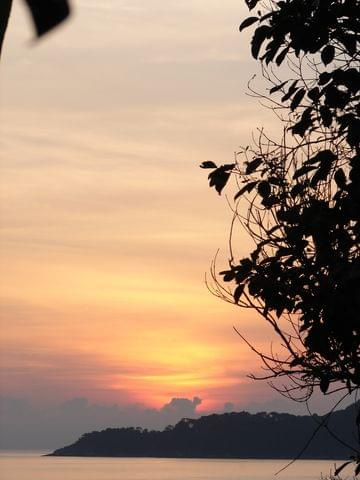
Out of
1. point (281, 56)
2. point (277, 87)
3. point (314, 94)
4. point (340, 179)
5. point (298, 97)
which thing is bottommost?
point (340, 179)

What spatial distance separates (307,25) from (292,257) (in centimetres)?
232

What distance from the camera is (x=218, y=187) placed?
8516 mm

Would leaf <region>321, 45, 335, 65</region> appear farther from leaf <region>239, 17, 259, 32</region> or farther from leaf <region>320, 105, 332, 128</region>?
leaf <region>239, 17, 259, 32</region>

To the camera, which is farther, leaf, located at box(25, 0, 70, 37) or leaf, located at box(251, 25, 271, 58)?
leaf, located at box(251, 25, 271, 58)

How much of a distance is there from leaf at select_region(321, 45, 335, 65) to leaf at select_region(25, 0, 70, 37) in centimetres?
641

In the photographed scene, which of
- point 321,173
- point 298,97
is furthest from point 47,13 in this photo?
point 298,97

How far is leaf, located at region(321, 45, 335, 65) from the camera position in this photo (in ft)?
26.6

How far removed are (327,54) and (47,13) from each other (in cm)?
652

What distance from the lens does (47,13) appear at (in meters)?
2.00

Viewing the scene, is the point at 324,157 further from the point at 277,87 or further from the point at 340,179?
the point at 277,87

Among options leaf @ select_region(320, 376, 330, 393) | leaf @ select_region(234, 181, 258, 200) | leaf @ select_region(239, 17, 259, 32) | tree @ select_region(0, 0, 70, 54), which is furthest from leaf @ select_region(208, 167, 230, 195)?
tree @ select_region(0, 0, 70, 54)

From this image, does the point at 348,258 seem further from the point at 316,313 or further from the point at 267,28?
the point at 267,28

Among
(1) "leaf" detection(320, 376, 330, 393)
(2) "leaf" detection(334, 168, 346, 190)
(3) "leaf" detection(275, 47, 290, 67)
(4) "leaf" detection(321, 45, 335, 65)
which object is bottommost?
(1) "leaf" detection(320, 376, 330, 393)

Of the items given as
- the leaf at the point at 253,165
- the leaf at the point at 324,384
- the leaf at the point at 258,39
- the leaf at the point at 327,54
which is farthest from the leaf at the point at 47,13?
the leaf at the point at 324,384
